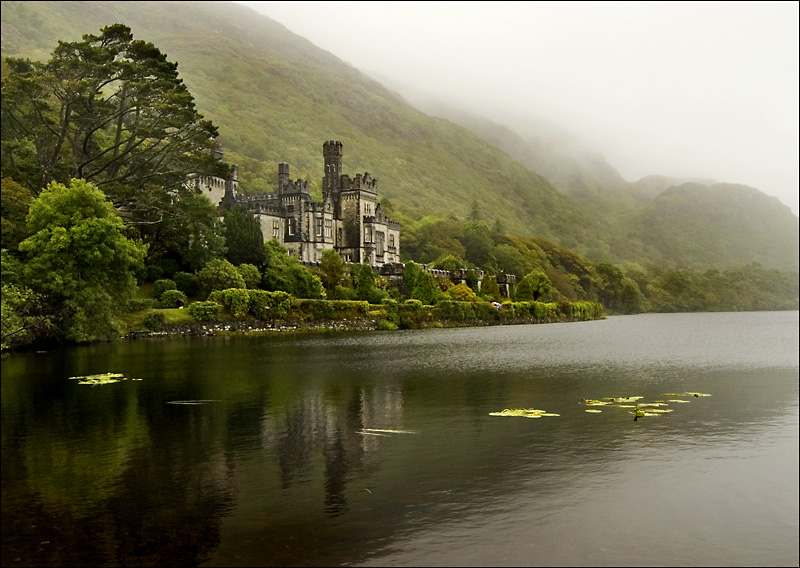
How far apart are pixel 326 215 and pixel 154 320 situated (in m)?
56.1

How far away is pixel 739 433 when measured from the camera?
19.3 metres

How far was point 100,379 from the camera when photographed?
3027 centimetres

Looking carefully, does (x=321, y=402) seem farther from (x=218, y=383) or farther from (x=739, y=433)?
(x=739, y=433)

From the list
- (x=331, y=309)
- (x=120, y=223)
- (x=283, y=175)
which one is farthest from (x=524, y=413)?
(x=283, y=175)

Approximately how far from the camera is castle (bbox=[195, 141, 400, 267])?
107 m

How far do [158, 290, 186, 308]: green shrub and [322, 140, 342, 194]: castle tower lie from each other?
57.0 metres

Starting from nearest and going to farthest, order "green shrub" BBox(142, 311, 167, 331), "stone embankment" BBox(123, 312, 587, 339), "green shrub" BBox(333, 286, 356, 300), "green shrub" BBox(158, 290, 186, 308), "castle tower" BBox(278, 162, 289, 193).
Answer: "green shrub" BBox(142, 311, 167, 331), "stone embankment" BBox(123, 312, 587, 339), "green shrub" BBox(158, 290, 186, 308), "green shrub" BBox(333, 286, 356, 300), "castle tower" BBox(278, 162, 289, 193)

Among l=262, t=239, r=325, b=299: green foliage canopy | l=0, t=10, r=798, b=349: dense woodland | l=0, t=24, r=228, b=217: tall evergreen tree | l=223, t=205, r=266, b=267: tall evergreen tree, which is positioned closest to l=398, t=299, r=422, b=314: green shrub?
l=0, t=10, r=798, b=349: dense woodland

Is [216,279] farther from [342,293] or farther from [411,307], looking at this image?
[411,307]

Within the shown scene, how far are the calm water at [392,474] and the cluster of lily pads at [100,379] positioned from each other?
669mm

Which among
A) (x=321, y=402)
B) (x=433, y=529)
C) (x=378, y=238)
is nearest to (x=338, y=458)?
(x=433, y=529)

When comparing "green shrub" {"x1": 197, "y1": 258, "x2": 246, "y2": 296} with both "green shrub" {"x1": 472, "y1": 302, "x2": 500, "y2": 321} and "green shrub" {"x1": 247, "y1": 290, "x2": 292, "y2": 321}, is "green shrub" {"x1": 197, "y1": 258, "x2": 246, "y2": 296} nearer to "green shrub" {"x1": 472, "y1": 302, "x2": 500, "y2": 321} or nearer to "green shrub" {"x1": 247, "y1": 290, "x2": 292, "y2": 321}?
"green shrub" {"x1": 247, "y1": 290, "x2": 292, "y2": 321}

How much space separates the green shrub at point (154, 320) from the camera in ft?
201

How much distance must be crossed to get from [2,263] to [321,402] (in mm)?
30759
